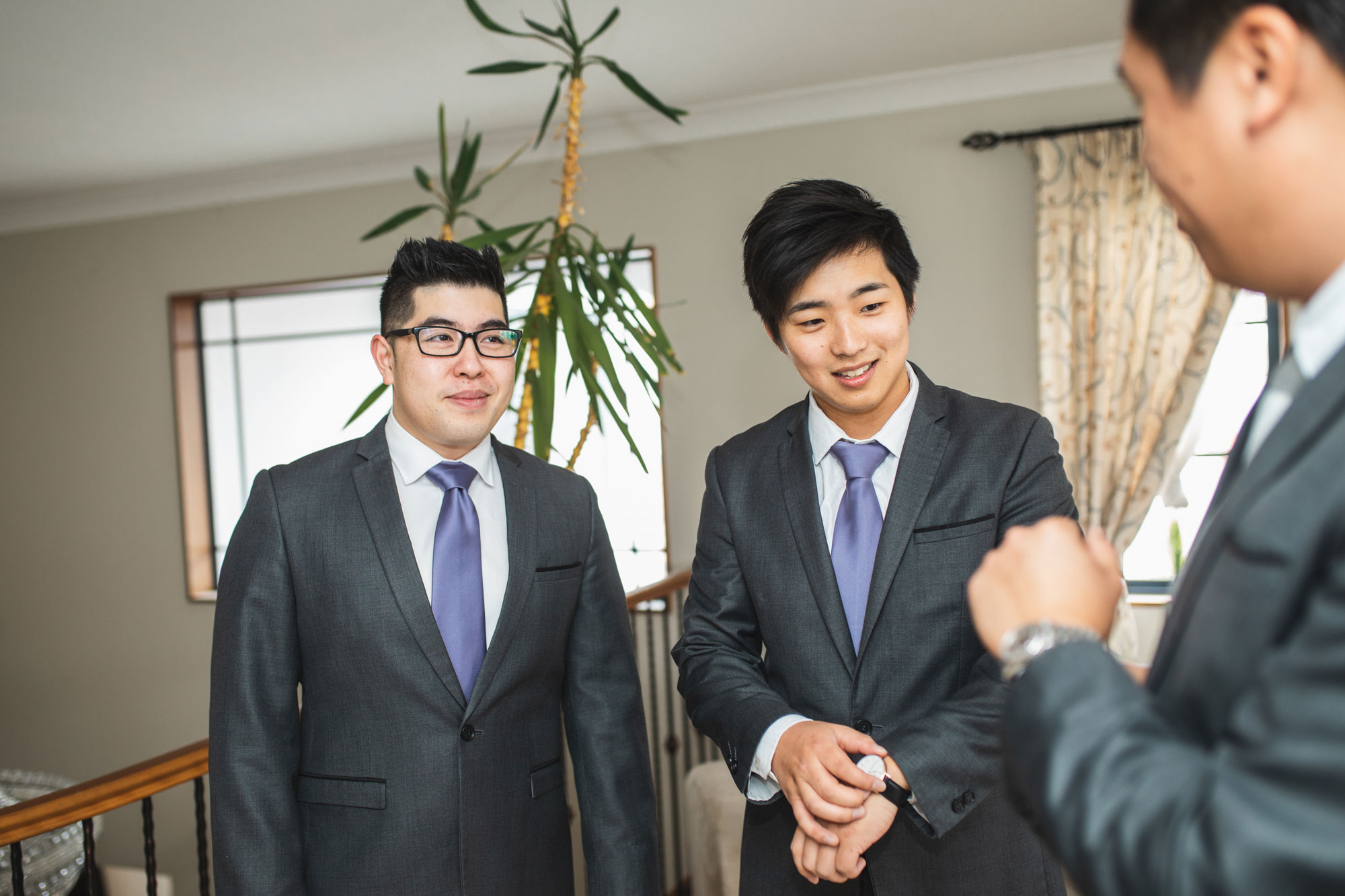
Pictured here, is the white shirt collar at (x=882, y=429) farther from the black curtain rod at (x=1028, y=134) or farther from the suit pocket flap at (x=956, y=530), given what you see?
the black curtain rod at (x=1028, y=134)

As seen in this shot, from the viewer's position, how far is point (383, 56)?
334cm

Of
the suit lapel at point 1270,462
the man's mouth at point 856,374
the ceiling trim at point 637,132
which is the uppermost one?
the ceiling trim at point 637,132

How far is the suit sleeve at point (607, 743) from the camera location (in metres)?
Answer: 1.47

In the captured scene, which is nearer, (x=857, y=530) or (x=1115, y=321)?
(x=857, y=530)

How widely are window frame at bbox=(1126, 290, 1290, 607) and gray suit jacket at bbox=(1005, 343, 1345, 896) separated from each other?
3188 mm

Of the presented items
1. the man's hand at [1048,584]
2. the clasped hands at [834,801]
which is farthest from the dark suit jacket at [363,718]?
the man's hand at [1048,584]

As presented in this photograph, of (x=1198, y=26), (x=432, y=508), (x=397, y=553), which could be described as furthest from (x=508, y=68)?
(x=1198, y=26)

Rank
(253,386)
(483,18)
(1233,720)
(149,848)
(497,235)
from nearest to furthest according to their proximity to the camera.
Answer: (1233,720) < (149,848) < (483,18) < (497,235) < (253,386)

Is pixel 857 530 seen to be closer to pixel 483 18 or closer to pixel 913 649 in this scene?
pixel 913 649

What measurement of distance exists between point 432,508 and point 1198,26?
1.22 meters

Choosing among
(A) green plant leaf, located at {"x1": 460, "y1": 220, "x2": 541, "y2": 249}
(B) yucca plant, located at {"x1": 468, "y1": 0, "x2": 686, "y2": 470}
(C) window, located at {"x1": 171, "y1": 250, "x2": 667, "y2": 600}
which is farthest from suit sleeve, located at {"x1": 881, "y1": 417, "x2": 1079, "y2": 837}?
(C) window, located at {"x1": 171, "y1": 250, "x2": 667, "y2": 600}

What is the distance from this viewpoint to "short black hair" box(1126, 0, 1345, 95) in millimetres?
498

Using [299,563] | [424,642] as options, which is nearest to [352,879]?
[424,642]

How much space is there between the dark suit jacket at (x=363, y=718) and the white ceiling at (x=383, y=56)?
226 centimetres
